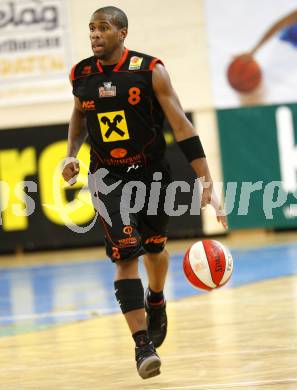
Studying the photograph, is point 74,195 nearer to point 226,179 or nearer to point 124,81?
point 226,179

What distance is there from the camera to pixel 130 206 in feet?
20.6

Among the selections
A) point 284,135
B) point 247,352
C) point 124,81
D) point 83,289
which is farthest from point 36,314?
point 284,135

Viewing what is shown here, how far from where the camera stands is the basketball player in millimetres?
6039

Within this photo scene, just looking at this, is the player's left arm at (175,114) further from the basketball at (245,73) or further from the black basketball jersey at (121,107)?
the basketball at (245,73)

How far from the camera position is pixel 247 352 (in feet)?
22.2

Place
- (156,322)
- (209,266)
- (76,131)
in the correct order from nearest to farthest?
(209,266) < (76,131) < (156,322)

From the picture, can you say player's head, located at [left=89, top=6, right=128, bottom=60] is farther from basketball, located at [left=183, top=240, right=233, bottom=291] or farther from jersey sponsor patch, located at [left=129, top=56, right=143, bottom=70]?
basketball, located at [left=183, top=240, right=233, bottom=291]

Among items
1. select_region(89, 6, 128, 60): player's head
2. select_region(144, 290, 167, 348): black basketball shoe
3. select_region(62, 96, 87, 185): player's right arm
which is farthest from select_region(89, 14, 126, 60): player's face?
select_region(144, 290, 167, 348): black basketball shoe

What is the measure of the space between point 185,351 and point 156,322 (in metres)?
0.30

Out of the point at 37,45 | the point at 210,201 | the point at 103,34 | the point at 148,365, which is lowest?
the point at 148,365

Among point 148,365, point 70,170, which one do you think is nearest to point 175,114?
point 70,170

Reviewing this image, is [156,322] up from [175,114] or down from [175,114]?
down

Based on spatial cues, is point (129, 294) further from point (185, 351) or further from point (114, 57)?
point (114, 57)

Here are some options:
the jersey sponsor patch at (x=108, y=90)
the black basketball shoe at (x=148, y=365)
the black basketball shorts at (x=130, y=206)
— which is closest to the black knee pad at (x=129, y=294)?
the black basketball shorts at (x=130, y=206)
